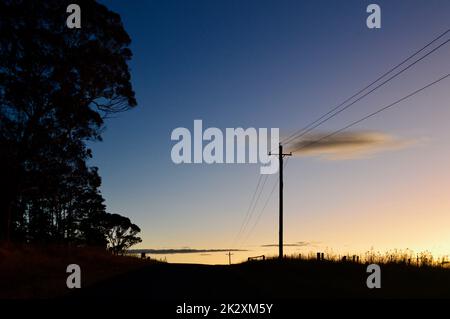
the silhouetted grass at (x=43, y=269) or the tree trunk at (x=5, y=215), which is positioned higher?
the tree trunk at (x=5, y=215)

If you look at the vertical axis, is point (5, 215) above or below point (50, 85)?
below

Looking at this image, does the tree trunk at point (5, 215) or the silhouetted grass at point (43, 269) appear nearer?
the silhouetted grass at point (43, 269)

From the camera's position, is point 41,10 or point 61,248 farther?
point 61,248

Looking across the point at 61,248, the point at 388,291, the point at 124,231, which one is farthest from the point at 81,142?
the point at 124,231

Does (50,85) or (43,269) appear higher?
(50,85)

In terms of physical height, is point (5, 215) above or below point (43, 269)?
above

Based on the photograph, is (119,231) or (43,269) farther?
(119,231)

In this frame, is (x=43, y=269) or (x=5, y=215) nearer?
(x=43, y=269)

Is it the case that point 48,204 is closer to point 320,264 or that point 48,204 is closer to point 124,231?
point 124,231

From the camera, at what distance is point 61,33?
36.4 metres

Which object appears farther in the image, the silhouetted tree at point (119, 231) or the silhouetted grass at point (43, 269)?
the silhouetted tree at point (119, 231)

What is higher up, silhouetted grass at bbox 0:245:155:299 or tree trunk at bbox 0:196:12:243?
tree trunk at bbox 0:196:12:243
